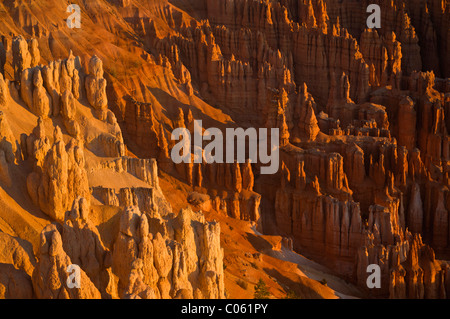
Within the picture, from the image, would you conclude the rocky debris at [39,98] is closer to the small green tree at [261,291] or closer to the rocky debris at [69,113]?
the rocky debris at [69,113]

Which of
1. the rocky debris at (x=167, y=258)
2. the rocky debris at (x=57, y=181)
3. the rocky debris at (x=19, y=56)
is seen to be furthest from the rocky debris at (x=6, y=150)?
the rocky debris at (x=19, y=56)

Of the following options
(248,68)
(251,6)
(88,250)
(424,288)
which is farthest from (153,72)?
(88,250)

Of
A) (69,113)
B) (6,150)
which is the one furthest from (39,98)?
(6,150)

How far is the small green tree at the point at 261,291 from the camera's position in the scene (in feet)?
118

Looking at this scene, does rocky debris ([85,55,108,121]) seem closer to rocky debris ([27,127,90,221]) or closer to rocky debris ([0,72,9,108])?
rocky debris ([0,72,9,108])

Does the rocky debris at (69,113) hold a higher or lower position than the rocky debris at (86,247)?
higher

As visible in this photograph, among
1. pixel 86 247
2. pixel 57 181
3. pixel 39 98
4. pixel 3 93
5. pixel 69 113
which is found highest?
pixel 3 93

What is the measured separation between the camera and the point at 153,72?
2377 inches

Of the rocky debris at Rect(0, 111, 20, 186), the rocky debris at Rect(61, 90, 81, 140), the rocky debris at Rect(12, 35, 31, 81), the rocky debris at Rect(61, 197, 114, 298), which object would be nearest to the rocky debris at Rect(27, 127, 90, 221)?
the rocky debris at Rect(0, 111, 20, 186)

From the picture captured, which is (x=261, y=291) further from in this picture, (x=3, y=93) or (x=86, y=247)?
(x=3, y=93)

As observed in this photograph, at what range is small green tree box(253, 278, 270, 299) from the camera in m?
35.9

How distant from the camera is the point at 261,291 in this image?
36.9 m

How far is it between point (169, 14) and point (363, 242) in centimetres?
3199

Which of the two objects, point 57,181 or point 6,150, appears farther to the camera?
point 6,150
